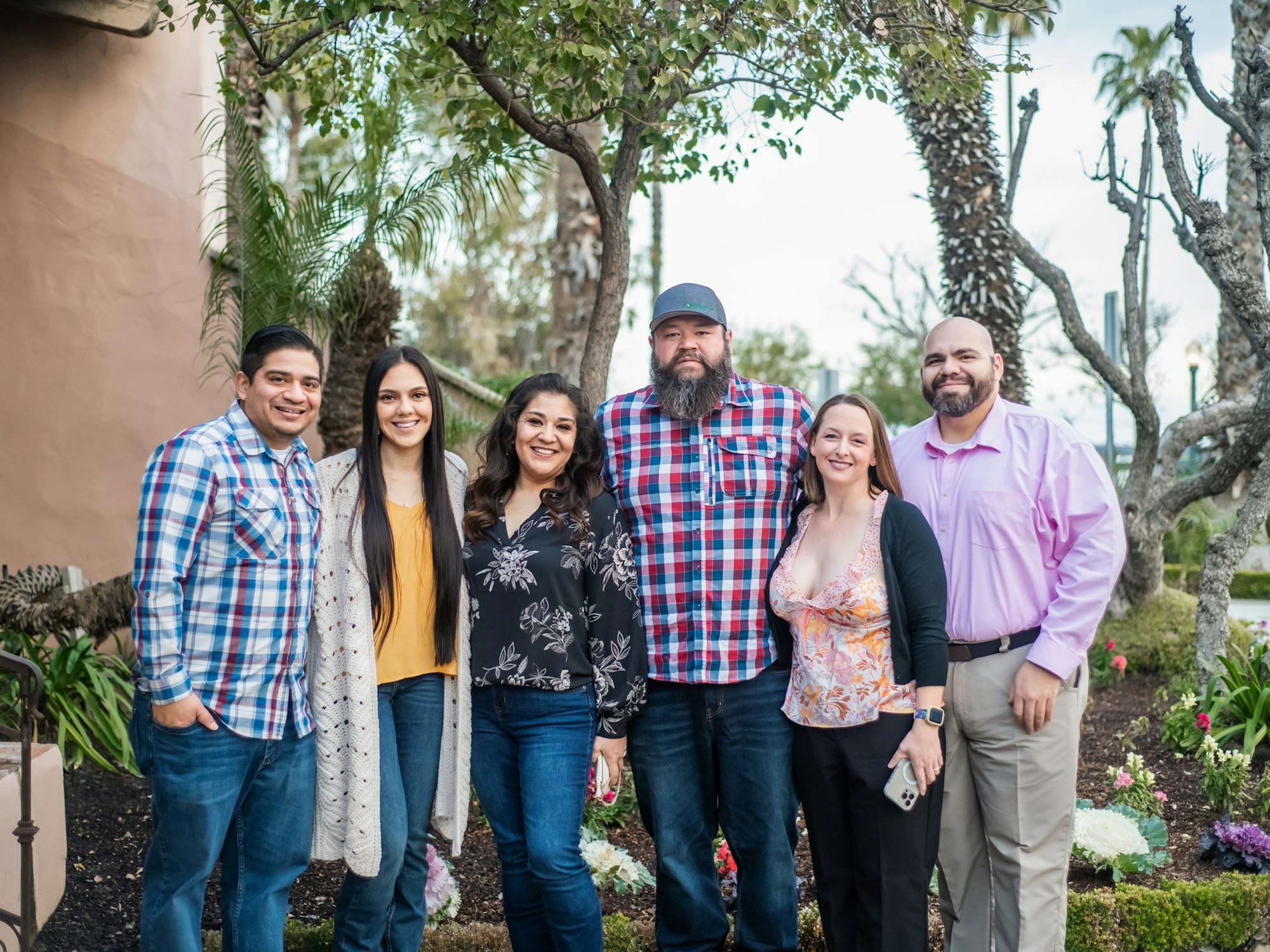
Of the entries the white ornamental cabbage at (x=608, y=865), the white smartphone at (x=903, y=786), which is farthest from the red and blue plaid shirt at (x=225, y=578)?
the white ornamental cabbage at (x=608, y=865)

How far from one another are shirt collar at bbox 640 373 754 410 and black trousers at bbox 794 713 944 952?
1107mm

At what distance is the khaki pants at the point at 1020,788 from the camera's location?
3.54 metres

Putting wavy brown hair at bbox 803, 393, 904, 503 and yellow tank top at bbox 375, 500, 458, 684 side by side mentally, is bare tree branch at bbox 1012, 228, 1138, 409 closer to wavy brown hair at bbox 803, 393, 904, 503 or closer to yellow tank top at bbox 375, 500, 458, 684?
wavy brown hair at bbox 803, 393, 904, 503

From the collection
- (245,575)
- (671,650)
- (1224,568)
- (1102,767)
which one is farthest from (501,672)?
(1224,568)

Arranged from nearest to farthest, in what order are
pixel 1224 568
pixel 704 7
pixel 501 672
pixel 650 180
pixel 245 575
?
pixel 245 575 < pixel 501 672 < pixel 704 7 < pixel 650 180 < pixel 1224 568

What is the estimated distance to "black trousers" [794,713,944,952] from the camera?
132 inches

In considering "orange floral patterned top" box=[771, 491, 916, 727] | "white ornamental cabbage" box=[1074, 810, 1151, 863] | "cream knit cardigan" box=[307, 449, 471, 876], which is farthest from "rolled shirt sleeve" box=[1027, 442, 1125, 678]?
"cream knit cardigan" box=[307, 449, 471, 876]

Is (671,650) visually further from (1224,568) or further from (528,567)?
(1224,568)

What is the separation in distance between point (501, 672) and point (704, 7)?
9.46 ft

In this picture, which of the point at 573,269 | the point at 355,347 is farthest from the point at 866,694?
the point at 573,269

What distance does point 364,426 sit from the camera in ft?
11.5

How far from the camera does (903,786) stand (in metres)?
3.30

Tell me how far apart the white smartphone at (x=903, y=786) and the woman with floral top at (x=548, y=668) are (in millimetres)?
815

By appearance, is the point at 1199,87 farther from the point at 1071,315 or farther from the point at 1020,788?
the point at 1020,788
